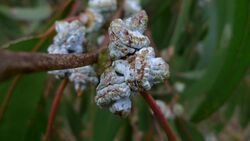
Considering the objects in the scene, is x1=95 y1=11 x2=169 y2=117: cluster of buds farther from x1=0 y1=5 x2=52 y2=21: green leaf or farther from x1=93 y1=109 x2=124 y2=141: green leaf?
x1=0 y1=5 x2=52 y2=21: green leaf

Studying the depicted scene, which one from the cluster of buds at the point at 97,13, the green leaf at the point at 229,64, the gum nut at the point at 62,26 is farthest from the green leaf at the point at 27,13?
the gum nut at the point at 62,26

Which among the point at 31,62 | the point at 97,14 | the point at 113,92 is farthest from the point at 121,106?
the point at 97,14

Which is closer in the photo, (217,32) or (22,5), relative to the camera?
(217,32)

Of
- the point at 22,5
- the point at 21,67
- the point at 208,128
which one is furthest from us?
the point at 22,5

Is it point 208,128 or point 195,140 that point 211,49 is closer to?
point 195,140

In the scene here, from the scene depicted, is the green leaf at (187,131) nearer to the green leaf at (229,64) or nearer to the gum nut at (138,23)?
the green leaf at (229,64)

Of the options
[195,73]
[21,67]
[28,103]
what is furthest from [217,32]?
[21,67]

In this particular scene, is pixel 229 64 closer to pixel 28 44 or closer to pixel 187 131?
pixel 187 131

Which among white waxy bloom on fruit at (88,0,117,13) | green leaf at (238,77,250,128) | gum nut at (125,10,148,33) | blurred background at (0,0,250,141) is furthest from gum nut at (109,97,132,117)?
green leaf at (238,77,250,128)
